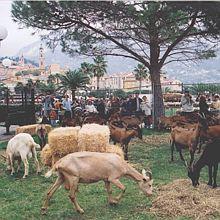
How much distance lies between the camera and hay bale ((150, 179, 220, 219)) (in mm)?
6832

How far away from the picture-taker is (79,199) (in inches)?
308

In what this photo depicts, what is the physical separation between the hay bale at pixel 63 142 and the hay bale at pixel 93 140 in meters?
0.17

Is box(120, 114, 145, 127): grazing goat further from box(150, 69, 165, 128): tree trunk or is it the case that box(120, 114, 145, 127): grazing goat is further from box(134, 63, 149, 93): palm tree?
box(134, 63, 149, 93): palm tree

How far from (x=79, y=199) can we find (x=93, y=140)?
235cm

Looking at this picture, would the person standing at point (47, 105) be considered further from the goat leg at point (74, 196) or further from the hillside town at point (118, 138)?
the goat leg at point (74, 196)

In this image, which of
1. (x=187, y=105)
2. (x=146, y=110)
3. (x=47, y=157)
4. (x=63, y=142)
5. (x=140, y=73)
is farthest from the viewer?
(x=140, y=73)

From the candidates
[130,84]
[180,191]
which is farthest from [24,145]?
[130,84]

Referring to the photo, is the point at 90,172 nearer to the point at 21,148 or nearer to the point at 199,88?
the point at 21,148

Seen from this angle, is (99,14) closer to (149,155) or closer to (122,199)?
(149,155)

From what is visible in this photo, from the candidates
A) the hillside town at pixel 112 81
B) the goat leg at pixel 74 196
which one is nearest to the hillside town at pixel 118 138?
the goat leg at pixel 74 196

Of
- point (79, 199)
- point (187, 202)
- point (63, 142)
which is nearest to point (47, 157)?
point (63, 142)

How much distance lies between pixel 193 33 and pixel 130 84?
5359 cm

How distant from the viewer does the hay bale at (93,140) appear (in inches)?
394

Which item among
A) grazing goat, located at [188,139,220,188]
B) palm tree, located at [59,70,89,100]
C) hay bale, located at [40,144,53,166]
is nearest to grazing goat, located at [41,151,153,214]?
grazing goat, located at [188,139,220,188]
